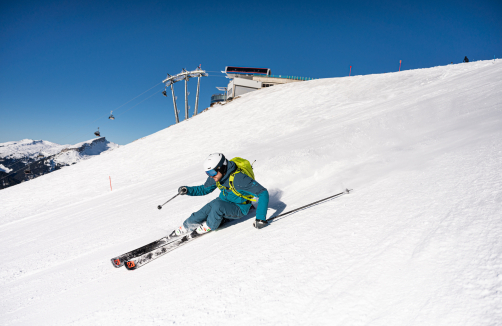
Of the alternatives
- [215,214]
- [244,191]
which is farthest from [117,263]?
[244,191]

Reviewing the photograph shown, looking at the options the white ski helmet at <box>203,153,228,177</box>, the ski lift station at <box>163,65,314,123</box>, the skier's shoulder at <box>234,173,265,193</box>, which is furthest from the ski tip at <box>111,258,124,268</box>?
the ski lift station at <box>163,65,314,123</box>

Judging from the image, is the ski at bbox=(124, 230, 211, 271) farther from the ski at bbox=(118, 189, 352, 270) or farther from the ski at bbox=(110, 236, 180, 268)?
the ski at bbox=(110, 236, 180, 268)

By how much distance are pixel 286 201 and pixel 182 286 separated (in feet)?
8.45

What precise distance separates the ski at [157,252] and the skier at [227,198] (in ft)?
0.49

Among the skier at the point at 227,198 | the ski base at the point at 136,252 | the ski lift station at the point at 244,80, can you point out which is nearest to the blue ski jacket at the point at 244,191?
the skier at the point at 227,198

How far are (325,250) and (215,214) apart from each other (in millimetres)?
1755

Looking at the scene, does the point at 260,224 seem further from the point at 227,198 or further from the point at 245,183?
the point at 227,198

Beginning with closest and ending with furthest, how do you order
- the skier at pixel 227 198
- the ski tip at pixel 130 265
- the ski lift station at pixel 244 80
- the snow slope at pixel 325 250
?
the snow slope at pixel 325 250 → the ski tip at pixel 130 265 → the skier at pixel 227 198 → the ski lift station at pixel 244 80

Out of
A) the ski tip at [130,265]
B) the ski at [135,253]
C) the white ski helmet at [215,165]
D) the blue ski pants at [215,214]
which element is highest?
the white ski helmet at [215,165]

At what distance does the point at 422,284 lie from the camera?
1.76m

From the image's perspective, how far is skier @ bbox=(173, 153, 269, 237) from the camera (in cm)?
347

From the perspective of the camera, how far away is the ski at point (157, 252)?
321cm

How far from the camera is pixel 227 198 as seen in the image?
3.88 m

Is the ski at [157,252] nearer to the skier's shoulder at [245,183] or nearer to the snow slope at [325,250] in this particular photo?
the snow slope at [325,250]
